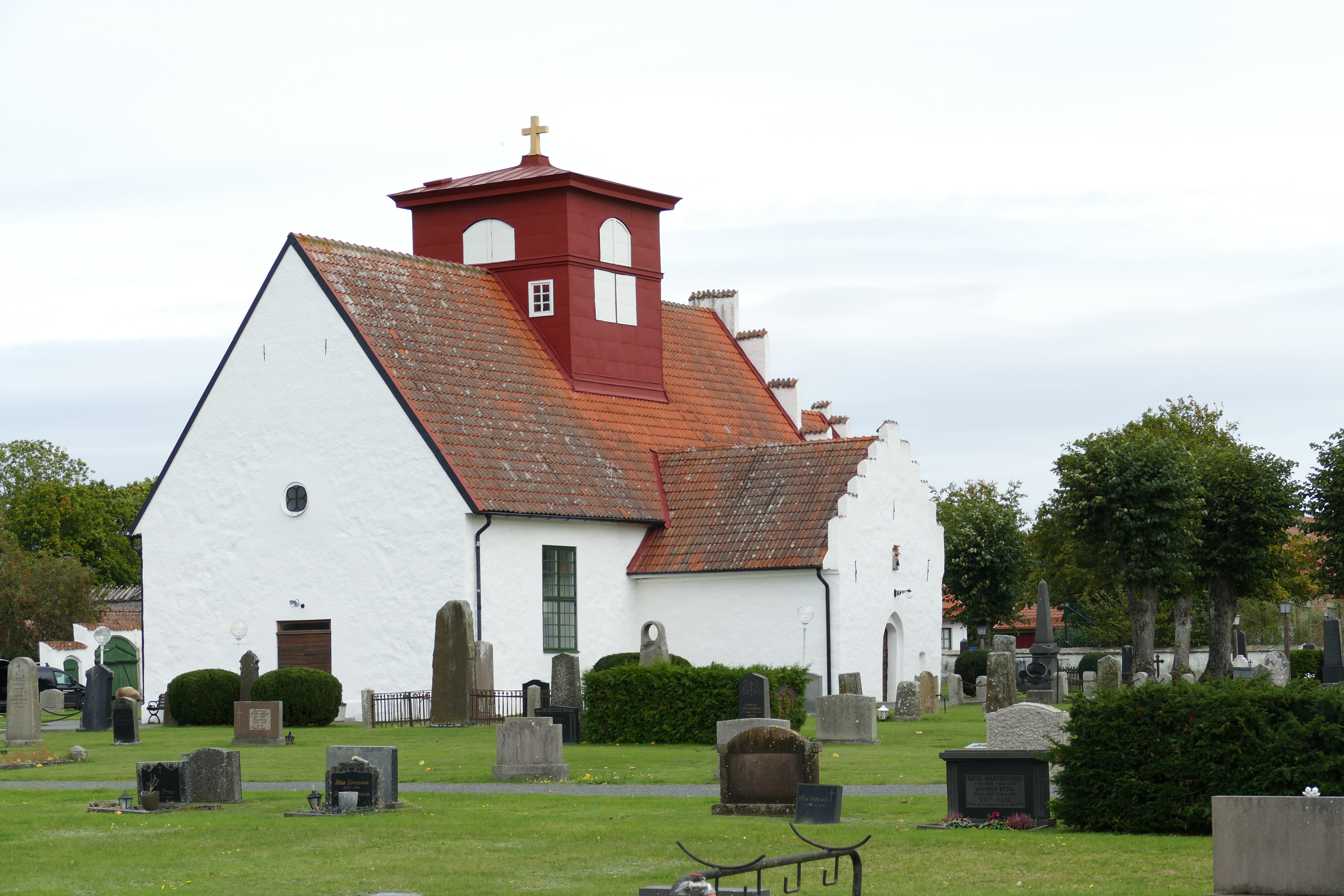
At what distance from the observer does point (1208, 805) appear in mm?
15312

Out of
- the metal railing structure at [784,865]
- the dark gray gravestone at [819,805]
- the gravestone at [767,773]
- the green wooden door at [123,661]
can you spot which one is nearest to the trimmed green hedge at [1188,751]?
the dark gray gravestone at [819,805]

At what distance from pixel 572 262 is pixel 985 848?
27510mm

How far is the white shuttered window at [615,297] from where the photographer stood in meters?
41.8

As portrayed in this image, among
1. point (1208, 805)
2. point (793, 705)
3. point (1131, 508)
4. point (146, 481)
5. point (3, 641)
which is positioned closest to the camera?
point (1208, 805)

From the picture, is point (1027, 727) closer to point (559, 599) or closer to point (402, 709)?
point (402, 709)

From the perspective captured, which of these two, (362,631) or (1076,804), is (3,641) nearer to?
(362,631)

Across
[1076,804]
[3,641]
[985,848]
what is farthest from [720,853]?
[3,641]

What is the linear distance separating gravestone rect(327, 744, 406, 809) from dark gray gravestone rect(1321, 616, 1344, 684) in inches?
1274

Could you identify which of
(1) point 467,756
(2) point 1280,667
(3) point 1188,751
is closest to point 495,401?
(1) point 467,756

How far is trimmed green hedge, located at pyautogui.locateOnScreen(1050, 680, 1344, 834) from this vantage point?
1489 centimetres

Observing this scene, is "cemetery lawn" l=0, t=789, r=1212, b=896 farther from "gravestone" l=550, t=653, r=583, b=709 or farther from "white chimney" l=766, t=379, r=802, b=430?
"white chimney" l=766, t=379, r=802, b=430

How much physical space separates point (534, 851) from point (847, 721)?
13243 millimetres

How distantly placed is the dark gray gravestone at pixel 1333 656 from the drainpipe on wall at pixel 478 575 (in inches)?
884

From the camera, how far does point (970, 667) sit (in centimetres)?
5231
